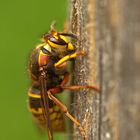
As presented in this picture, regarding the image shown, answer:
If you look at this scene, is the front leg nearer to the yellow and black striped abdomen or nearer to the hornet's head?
the hornet's head

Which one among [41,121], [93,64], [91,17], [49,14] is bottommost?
[41,121]

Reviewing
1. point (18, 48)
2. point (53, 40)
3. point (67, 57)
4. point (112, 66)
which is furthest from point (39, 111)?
point (18, 48)

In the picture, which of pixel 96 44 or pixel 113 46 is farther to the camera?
pixel 96 44

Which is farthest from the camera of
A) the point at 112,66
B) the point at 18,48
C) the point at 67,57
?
the point at 18,48

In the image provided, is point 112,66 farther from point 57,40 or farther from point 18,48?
point 18,48

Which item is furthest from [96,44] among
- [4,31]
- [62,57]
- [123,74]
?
[4,31]

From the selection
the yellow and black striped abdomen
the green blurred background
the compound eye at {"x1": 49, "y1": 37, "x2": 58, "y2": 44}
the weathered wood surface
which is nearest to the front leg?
the weathered wood surface

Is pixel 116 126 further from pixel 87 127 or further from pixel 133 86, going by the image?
pixel 87 127
